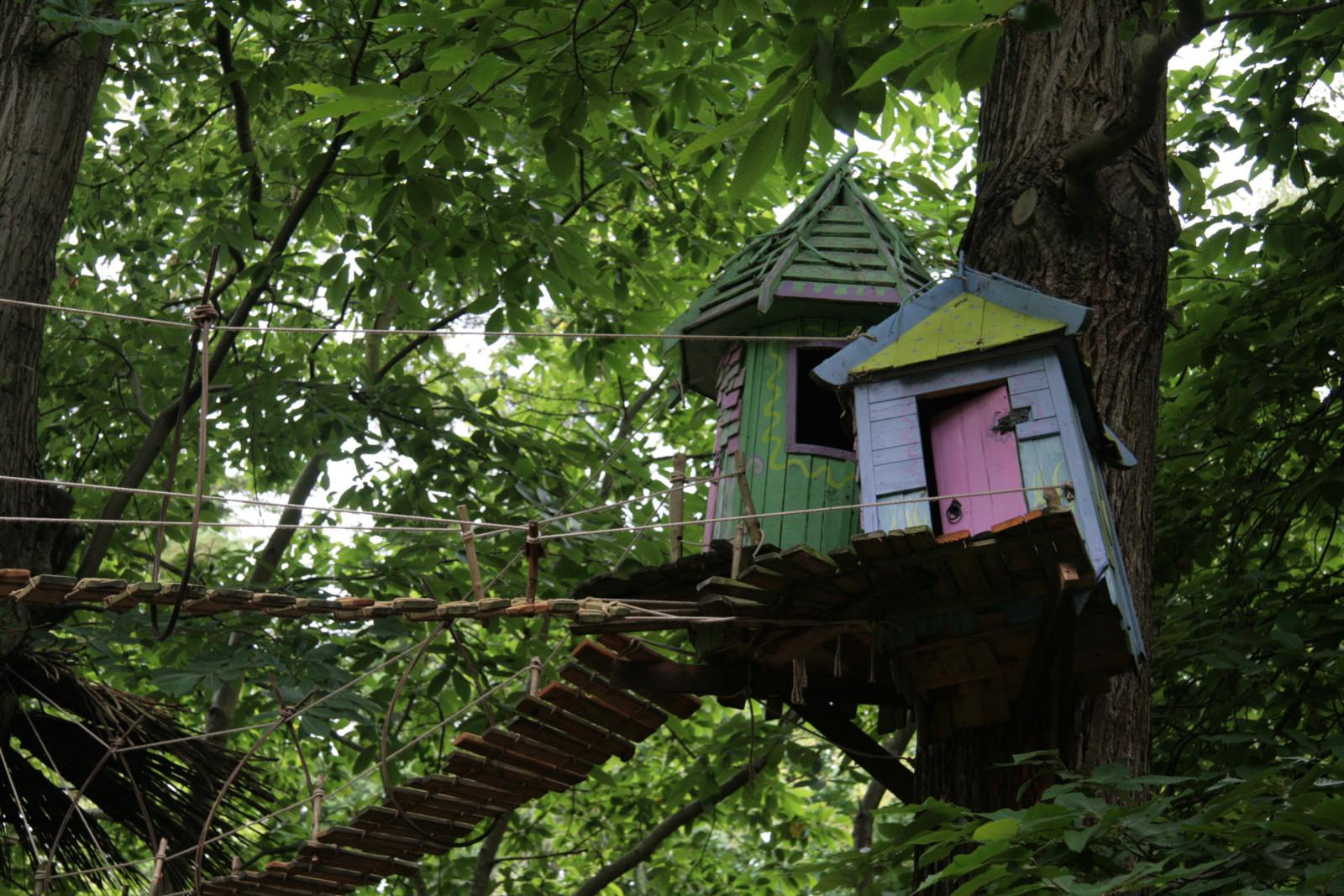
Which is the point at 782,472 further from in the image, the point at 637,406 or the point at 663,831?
the point at 637,406

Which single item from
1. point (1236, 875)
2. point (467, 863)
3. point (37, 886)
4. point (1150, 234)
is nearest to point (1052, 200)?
point (1150, 234)

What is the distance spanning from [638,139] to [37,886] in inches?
170

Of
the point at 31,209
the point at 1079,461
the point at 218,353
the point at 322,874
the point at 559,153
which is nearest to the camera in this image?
the point at 1079,461

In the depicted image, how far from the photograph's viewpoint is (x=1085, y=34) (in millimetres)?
4555

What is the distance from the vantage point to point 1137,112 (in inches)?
150

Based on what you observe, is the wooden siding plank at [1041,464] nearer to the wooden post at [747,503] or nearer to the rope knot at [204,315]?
the wooden post at [747,503]

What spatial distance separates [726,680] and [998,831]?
1.29 m

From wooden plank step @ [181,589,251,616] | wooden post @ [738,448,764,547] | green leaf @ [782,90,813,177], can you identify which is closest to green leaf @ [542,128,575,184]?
wooden post @ [738,448,764,547]

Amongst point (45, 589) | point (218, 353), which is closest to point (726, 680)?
point (45, 589)

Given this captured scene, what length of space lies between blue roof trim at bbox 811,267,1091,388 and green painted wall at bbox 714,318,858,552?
399 millimetres

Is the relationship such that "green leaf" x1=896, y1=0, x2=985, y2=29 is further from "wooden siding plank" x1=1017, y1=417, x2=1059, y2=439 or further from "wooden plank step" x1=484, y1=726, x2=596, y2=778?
"wooden plank step" x1=484, y1=726, x2=596, y2=778

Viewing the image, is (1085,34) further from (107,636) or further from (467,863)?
(467,863)

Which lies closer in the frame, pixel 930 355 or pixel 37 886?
pixel 930 355

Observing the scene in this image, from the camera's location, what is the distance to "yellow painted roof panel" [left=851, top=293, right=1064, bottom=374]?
3.47 m
